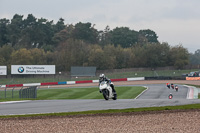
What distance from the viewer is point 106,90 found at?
26672 mm

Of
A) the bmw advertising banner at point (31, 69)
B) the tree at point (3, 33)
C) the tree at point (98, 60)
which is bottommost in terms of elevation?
the bmw advertising banner at point (31, 69)

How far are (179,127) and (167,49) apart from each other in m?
106

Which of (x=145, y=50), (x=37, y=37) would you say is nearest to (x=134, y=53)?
(x=145, y=50)

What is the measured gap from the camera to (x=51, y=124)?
50.5 ft

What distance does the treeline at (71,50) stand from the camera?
107250mm

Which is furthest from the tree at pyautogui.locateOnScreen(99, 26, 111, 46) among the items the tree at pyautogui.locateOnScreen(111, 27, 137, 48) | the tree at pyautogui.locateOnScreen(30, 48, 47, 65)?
the tree at pyautogui.locateOnScreen(30, 48, 47, 65)

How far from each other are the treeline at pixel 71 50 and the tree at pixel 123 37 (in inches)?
263

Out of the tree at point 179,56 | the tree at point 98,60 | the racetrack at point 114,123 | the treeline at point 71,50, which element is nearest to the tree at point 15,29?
the treeline at point 71,50

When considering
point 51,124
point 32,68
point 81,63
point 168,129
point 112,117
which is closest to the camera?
point 168,129

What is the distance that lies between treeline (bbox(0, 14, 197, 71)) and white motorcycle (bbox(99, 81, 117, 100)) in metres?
76.8

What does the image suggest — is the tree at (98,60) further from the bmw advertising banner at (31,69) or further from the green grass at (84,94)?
the green grass at (84,94)

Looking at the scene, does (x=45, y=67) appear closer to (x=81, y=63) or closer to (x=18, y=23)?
(x=81, y=63)

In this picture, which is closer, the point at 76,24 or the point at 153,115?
the point at 153,115

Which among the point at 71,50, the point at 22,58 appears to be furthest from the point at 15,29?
the point at 22,58
